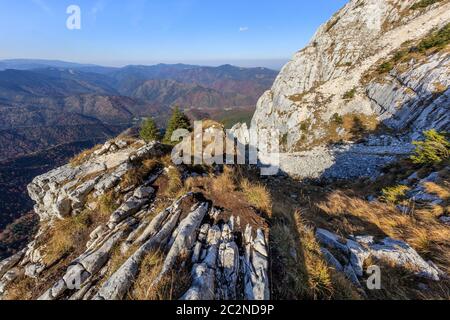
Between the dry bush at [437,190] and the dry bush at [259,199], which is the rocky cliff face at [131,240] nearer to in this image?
the dry bush at [259,199]

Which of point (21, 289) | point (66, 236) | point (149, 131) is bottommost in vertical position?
point (21, 289)

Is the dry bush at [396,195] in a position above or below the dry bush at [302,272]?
below

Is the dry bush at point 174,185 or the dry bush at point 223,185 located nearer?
the dry bush at point 223,185

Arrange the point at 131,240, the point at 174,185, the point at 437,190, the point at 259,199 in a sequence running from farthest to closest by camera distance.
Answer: the point at 437,190, the point at 174,185, the point at 259,199, the point at 131,240

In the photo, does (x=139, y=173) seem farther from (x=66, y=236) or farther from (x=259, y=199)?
(x=259, y=199)

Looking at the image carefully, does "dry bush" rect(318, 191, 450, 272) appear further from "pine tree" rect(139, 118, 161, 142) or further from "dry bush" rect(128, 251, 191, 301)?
"pine tree" rect(139, 118, 161, 142)

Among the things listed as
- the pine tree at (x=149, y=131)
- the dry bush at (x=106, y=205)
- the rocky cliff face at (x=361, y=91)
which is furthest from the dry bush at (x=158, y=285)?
the pine tree at (x=149, y=131)

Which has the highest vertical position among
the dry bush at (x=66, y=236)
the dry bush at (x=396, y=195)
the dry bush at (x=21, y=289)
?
the dry bush at (x=396, y=195)

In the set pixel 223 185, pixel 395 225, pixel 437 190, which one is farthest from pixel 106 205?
pixel 437 190
